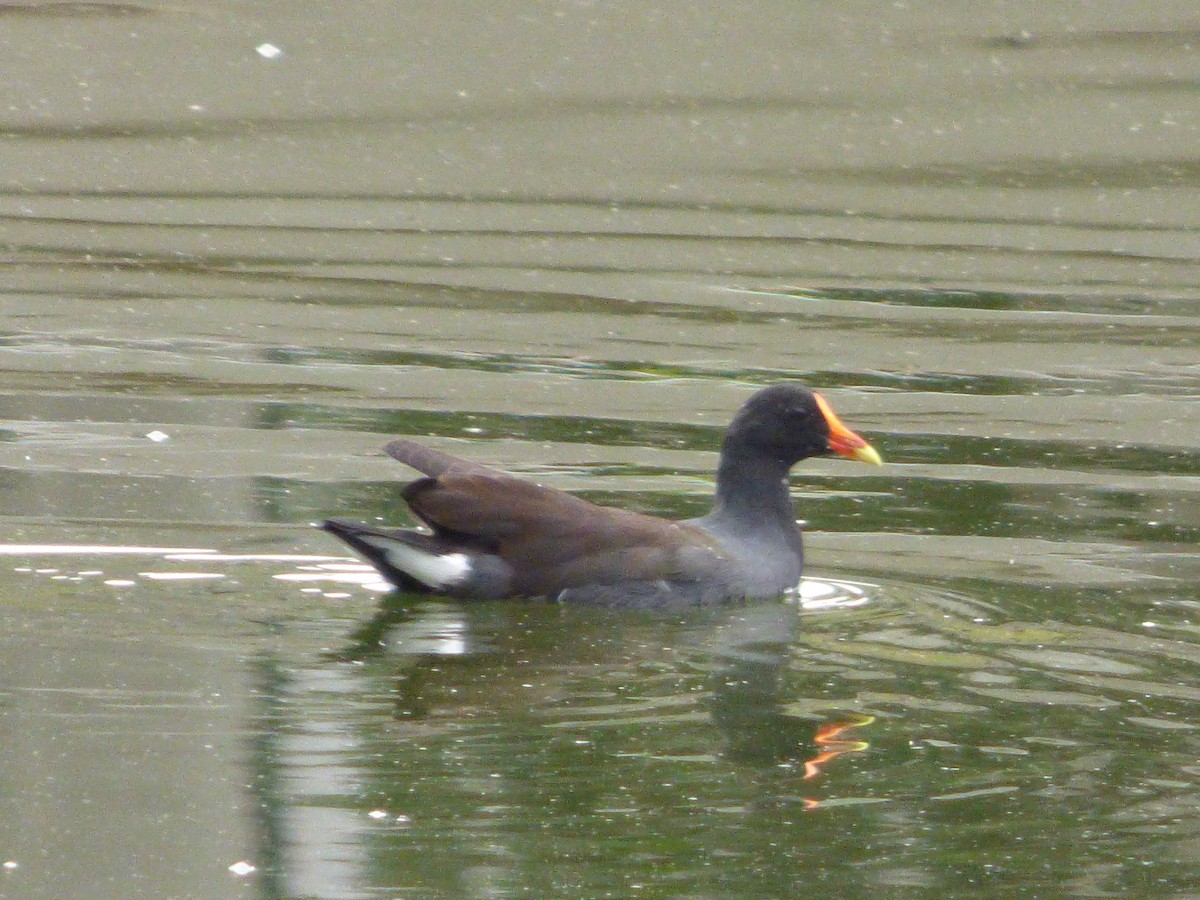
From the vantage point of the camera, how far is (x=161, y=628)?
712 cm

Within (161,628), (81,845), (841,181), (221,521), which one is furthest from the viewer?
(841,181)

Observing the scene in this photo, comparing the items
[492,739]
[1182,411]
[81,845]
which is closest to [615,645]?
[492,739]

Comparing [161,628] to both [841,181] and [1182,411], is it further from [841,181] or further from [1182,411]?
[841,181]

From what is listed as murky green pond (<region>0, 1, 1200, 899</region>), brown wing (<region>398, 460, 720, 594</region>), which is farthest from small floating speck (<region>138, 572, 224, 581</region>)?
brown wing (<region>398, 460, 720, 594</region>)

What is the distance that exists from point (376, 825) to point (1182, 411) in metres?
6.05

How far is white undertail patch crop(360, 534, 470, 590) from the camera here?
7.59m

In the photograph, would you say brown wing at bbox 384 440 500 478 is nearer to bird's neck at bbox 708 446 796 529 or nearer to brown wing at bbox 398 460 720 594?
brown wing at bbox 398 460 720 594

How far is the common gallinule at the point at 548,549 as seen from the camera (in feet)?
25.1

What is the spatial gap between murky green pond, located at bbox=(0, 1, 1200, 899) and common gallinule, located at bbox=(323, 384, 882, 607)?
0.12 metres

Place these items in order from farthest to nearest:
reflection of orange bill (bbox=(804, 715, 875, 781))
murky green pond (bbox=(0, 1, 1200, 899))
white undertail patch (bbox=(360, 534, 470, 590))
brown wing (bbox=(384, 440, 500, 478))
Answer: brown wing (bbox=(384, 440, 500, 478)) → white undertail patch (bbox=(360, 534, 470, 590)) → reflection of orange bill (bbox=(804, 715, 875, 781)) → murky green pond (bbox=(0, 1, 1200, 899))

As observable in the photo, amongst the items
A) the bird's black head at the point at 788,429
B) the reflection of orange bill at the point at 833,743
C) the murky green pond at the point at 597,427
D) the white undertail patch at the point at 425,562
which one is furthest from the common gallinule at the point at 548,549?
the reflection of orange bill at the point at 833,743

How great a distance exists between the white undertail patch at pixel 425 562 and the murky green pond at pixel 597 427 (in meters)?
0.09

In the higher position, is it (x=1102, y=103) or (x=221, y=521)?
(x=1102, y=103)

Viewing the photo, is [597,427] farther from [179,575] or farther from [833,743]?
[833,743]
